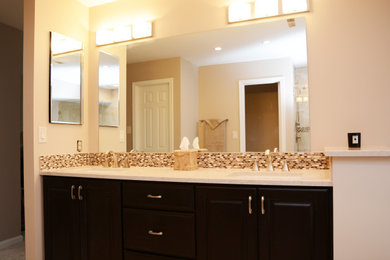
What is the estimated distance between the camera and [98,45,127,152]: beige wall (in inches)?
107

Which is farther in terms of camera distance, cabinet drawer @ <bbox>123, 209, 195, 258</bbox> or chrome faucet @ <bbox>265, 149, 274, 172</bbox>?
chrome faucet @ <bbox>265, 149, 274, 172</bbox>

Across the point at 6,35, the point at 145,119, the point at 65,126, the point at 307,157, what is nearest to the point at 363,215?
the point at 307,157

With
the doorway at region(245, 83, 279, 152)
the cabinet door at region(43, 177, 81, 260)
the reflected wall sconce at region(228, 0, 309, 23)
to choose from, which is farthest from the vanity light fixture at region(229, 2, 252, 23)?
the cabinet door at region(43, 177, 81, 260)

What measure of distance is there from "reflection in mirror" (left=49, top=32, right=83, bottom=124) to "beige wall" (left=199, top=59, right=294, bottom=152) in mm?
1215

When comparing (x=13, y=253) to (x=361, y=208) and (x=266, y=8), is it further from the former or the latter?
(x=266, y=8)

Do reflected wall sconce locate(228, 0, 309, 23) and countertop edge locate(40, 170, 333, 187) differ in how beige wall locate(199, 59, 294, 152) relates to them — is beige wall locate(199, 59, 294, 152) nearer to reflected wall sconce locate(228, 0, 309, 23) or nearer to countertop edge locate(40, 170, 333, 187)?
reflected wall sconce locate(228, 0, 309, 23)

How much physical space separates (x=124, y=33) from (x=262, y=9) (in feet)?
4.25

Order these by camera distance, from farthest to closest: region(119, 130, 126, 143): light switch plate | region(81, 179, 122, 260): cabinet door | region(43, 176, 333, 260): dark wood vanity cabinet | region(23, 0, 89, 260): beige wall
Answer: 1. region(119, 130, 126, 143): light switch plate
2. region(23, 0, 89, 260): beige wall
3. region(81, 179, 122, 260): cabinet door
4. region(43, 176, 333, 260): dark wood vanity cabinet

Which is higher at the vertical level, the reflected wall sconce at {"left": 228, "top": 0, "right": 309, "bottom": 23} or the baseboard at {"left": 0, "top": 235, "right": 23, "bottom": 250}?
the reflected wall sconce at {"left": 228, "top": 0, "right": 309, "bottom": 23}

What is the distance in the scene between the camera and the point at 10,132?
10.7ft

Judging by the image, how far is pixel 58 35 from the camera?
2.51 metres

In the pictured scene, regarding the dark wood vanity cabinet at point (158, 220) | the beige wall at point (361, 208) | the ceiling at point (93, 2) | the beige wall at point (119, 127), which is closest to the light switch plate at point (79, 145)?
the beige wall at point (119, 127)

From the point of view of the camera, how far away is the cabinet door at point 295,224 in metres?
1.57

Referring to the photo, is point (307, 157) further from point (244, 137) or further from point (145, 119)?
point (145, 119)
